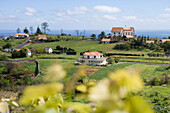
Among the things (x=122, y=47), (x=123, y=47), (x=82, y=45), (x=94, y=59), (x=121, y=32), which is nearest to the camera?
(x=94, y=59)

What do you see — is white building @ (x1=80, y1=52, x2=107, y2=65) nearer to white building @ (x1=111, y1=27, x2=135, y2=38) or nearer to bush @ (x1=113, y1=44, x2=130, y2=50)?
bush @ (x1=113, y1=44, x2=130, y2=50)

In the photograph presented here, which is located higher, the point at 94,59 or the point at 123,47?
the point at 123,47

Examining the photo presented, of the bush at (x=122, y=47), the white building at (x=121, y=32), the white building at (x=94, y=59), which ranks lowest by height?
the white building at (x=94, y=59)

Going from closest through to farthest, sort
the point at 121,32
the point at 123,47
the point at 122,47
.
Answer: the point at 123,47, the point at 122,47, the point at 121,32

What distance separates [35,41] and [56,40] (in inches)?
271

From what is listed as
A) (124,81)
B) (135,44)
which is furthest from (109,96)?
(135,44)

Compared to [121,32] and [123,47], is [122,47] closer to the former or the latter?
[123,47]

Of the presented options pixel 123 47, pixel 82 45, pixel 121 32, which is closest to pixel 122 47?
pixel 123 47

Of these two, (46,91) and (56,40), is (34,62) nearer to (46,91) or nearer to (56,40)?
(56,40)

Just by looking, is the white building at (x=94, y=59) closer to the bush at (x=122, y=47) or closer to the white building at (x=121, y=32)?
the bush at (x=122, y=47)

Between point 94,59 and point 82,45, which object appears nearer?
point 94,59

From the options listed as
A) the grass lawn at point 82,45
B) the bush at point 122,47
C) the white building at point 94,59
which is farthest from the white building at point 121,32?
the white building at point 94,59

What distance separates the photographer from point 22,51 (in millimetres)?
41531

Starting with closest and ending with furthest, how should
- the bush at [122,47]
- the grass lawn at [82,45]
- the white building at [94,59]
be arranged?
1. the white building at [94,59]
2. the bush at [122,47]
3. the grass lawn at [82,45]
